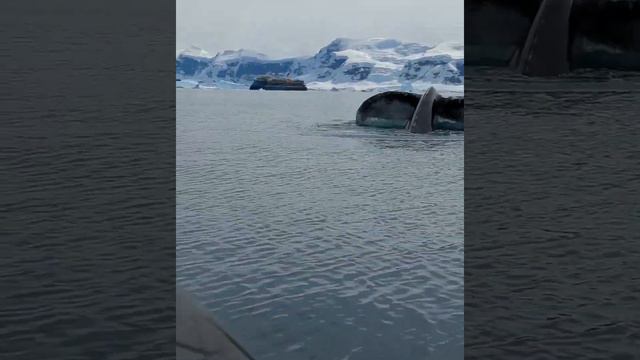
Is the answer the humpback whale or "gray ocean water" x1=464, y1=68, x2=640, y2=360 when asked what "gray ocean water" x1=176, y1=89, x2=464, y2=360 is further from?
the humpback whale

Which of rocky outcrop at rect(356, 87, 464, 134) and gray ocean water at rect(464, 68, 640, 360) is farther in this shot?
rocky outcrop at rect(356, 87, 464, 134)

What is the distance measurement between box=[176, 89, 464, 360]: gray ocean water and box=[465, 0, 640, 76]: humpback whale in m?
7.43

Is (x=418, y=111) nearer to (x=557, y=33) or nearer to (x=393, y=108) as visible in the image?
(x=393, y=108)

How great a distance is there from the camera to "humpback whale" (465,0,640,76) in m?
27.2

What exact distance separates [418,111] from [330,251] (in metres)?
19.1

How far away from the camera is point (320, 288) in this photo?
349 inches

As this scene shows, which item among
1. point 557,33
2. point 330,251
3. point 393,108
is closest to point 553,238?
point 330,251

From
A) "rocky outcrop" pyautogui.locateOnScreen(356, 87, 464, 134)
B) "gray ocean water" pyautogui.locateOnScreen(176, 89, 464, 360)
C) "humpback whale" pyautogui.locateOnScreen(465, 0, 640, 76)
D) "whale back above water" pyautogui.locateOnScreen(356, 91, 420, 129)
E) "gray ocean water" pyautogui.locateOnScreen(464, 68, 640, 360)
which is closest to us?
"gray ocean water" pyautogui.locateOnScreen(464, 68, 640, 360)

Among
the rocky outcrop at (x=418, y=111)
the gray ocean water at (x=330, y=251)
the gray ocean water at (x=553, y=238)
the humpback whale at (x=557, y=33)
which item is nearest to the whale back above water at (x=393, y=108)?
the rocky outcrop at (x=418, y=111)

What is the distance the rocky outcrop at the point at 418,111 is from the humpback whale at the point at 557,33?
2.79m

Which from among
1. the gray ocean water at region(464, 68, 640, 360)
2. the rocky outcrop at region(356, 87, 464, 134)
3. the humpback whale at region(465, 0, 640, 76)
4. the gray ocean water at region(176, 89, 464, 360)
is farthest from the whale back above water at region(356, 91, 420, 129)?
the gray ocean water at region(464, 68, 640, 360)

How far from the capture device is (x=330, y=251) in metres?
10.8

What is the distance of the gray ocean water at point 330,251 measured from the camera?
718cm

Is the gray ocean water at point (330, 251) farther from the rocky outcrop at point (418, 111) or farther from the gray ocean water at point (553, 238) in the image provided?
the rocky outcrop at point (418, 111)
